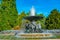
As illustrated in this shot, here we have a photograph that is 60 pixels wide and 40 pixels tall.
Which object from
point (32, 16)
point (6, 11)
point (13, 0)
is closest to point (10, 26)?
point (6, 11)

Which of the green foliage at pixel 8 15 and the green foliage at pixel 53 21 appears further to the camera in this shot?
the green foliage at pixel 53 21

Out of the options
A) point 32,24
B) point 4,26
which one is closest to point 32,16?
point 32,24

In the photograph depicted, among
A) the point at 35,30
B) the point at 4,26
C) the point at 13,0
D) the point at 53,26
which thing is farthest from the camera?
the point at 13,0

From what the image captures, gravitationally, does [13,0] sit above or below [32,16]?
above

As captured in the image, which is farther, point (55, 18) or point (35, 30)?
point (55, 18)

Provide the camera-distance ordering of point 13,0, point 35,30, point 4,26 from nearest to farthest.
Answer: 1. point 35,30
2. point 4,26
3. point 13,0

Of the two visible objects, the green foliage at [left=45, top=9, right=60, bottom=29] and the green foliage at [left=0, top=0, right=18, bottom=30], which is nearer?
the green foliage at [left=0, top=0, right=18, bottom=30]

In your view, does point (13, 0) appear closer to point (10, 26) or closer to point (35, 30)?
point (10, 26)

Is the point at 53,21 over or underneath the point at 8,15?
underneath

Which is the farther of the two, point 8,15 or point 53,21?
point 8,15

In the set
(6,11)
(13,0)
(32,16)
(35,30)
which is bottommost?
(35,30)

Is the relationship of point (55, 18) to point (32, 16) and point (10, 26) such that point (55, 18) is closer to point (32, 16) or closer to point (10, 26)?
point (10, 26)

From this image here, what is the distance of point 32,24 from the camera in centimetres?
1797

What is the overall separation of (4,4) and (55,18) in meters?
8.31
